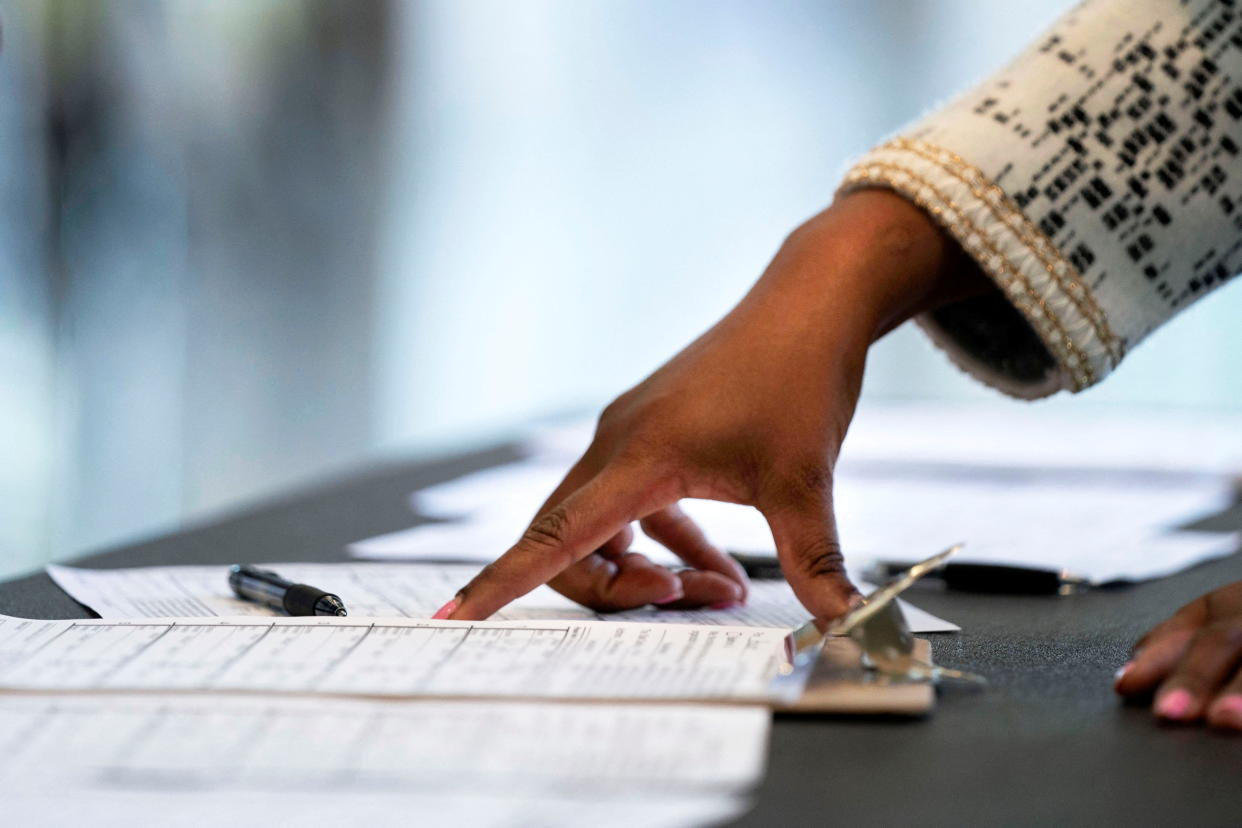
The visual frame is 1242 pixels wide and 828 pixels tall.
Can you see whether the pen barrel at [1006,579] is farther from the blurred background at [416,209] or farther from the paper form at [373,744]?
the blurred background at [416,209]

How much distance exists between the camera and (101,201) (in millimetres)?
4051

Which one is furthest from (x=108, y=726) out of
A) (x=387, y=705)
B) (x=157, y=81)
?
(x=157, y=81)

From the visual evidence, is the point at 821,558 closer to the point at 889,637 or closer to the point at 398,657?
the point at 889,637

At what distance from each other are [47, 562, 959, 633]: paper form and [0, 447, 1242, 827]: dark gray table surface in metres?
0.04

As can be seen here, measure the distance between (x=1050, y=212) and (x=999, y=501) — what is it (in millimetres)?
733

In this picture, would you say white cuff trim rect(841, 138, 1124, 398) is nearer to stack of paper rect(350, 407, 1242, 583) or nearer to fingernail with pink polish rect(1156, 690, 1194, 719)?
stack of paper rect(350, 407, 1242, 583)

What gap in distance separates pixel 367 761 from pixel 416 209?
4.35 metres

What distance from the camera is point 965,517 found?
149 cm

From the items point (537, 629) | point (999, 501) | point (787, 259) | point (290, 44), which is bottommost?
point (999, 501)

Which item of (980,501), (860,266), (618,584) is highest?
(860,266)

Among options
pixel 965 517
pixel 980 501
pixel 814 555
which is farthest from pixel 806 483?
pixel 980 501

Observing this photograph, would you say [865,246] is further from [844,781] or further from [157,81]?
[157,81]

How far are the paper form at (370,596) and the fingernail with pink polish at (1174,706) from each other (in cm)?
22

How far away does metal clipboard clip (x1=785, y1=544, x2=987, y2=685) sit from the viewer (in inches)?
26.5
